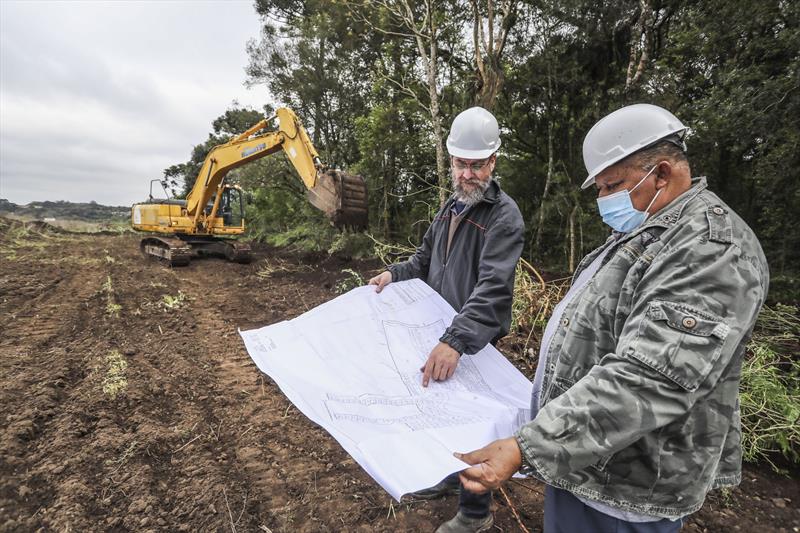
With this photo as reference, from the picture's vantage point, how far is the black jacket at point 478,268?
1.66 metres

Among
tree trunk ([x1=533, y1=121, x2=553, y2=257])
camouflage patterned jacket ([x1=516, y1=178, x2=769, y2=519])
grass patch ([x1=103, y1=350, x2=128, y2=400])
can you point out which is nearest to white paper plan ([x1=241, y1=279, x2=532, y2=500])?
camouflage patterned jacket ([x1=516, y1=178, x2=769, y2=519])

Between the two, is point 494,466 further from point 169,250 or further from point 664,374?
point 169,250

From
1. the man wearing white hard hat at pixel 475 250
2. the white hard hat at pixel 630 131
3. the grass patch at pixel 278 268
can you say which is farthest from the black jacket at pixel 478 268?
the grass patch at pixel 278 268

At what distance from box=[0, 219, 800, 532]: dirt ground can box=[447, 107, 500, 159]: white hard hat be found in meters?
1.96

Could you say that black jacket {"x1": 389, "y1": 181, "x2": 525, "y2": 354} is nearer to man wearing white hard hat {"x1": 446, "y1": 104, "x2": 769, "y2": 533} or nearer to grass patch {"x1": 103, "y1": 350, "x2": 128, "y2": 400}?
man wearing white hard hat {"x1": 446, "y1": 104, "x2": 769, "y2": 533}

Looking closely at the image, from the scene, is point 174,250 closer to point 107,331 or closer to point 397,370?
point 107,331

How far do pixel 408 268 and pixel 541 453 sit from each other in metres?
1.56

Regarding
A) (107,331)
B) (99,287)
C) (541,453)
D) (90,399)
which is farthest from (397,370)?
(99,287)

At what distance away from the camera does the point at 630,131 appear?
1041 millimetres

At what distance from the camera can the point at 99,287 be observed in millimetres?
7457

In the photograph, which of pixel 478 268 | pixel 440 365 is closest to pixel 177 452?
pixel 440 365

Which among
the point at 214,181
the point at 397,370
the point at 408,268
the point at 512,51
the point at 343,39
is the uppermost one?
the point at 343,39

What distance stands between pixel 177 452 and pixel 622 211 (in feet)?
9.98

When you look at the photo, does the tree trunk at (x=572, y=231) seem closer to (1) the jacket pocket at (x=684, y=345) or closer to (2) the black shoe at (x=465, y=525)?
(2) the black shoe at (x=465, y=525)
